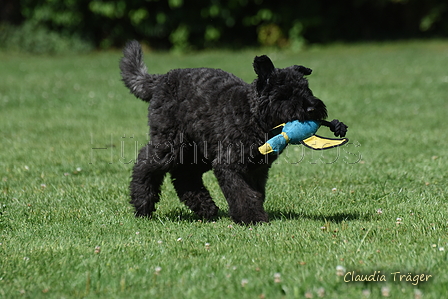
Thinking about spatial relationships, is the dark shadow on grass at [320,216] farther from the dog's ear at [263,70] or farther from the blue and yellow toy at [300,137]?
the dog's ear at [263,70]

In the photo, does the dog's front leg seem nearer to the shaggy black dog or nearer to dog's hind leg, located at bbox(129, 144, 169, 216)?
the shaggy black dog

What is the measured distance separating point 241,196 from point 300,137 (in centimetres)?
75

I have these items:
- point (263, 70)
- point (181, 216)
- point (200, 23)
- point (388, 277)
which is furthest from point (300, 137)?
point (200, 23)

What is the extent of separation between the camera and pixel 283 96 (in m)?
4.88

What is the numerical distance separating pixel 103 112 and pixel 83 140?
8.93ft

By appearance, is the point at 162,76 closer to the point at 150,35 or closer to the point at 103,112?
the point at 103,112

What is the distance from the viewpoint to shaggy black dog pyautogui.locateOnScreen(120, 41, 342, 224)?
4.90 meters

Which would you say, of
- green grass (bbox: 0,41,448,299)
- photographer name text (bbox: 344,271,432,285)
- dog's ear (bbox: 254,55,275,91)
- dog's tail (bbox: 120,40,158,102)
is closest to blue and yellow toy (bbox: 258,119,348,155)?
dog's ear (bbox: 254,55,275,91)

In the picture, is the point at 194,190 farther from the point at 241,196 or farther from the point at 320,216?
the point at 320,216

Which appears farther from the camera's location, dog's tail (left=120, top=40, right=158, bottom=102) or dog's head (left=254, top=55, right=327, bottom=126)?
dog's tail (left=120, top=40, right=158, bottom=102)

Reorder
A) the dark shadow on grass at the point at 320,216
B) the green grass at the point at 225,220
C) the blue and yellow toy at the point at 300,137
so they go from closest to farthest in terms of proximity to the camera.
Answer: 1. the green grass at the point at 225,220
2. the blue and yellow toy at the point at 300,137
3. the dark shadow on grass at the point at 320,216

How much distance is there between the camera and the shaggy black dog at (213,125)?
16.1 feet

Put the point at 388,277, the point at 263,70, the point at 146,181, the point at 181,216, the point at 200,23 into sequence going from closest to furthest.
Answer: the point at 388,277
the point at 263,70
the point at 146,181
the point at 181,216
the point at 200,23

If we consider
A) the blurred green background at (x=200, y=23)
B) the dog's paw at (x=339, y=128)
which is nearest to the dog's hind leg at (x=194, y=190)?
the dog's paw at (x=339, y=128)
